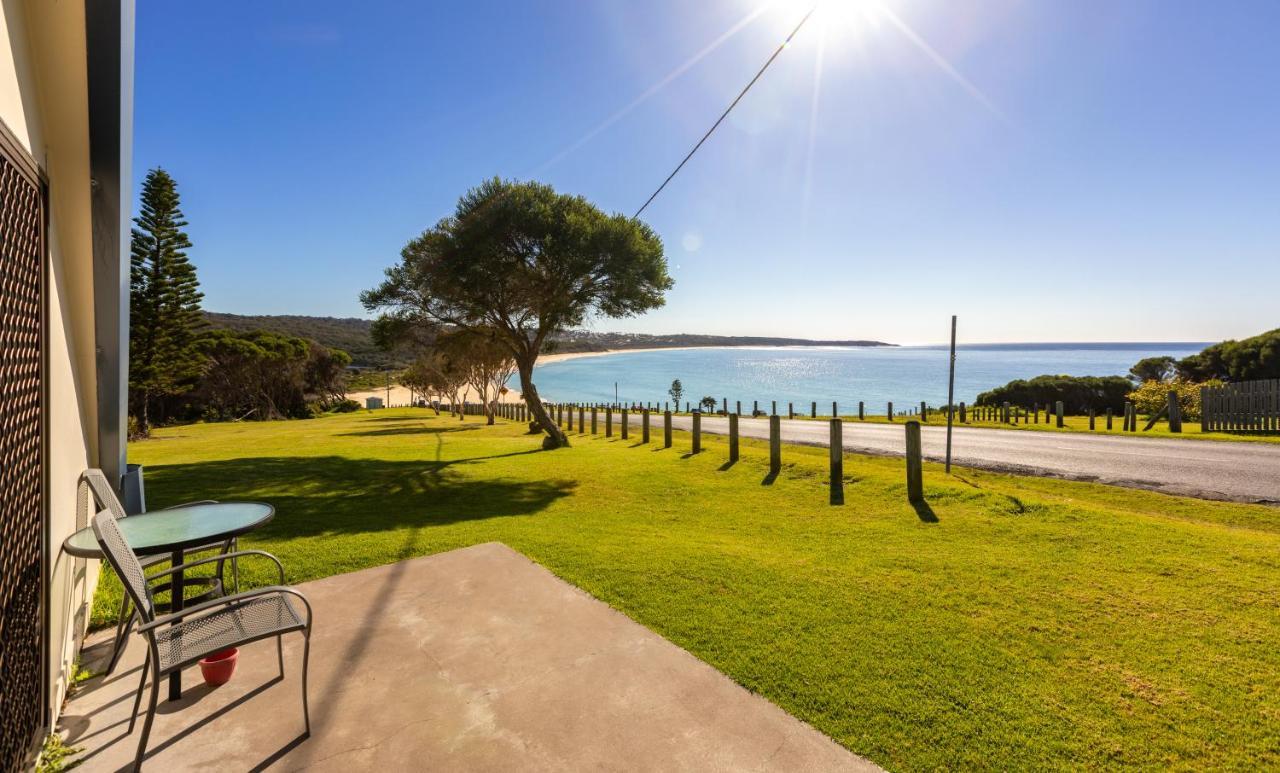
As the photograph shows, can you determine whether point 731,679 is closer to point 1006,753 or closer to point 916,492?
point 1006,753

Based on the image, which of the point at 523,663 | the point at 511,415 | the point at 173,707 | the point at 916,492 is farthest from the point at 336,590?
the point at 511,415

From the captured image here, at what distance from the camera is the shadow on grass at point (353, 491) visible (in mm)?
7094

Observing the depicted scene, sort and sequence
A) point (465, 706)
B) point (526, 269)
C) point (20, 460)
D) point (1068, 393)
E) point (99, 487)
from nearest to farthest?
point (20, 460)
point (465, 706)
point (99, 487)
point (526, 269)
point (1068, 393)

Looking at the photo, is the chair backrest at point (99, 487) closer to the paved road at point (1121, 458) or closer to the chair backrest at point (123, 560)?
the chair backrest at point (123, 560)

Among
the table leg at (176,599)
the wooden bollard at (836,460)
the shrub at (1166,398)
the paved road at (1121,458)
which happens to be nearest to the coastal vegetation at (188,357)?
the table leg at (176,599)

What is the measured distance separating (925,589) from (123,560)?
16.9ft

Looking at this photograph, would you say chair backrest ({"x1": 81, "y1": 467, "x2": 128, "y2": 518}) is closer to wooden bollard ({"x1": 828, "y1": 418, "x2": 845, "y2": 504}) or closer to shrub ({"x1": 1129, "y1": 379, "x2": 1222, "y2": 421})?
wooden bollard ({"x1": 828, "y1": 418, "x2": 845, "y2": 504})

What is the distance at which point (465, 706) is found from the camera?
2875 millimetres

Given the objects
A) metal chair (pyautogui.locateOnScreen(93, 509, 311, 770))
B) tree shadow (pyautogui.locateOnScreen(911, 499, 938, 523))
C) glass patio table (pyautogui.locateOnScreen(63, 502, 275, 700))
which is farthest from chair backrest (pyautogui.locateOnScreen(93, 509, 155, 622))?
tree shadow (pyautogui.locateOnScreen(911, 499, 938, 523))

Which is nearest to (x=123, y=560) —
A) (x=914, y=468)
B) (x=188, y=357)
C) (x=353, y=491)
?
(x=353, y=491)

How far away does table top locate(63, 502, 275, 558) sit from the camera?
9.61ft

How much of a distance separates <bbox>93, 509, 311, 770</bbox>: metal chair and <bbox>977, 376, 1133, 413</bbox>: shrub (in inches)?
1792

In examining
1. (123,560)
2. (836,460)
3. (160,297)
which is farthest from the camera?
(160,297)

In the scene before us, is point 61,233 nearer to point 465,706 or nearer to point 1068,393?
point 465,706
